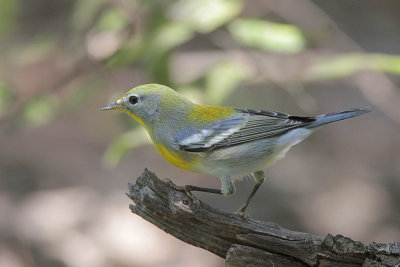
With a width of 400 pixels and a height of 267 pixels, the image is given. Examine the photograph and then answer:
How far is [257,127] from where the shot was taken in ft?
11.1

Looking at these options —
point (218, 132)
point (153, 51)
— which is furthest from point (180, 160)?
point (153, 51)

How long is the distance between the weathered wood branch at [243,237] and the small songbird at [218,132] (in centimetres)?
23

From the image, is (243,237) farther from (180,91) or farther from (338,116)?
(180,91)

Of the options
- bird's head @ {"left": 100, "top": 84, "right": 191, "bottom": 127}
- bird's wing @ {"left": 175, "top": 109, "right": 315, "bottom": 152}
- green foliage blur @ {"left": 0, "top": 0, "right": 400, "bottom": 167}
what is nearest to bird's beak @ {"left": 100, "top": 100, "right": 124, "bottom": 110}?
bird's head @ {"left": 100, "top": 84, "right": 191, "bottom": 127}

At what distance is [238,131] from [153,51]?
1.11 m

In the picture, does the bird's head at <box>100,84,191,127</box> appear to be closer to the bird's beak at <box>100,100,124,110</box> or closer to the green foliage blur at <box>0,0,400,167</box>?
the bird's beak at <box>100,100,124,110</box>

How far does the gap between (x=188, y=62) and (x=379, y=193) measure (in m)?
2.82

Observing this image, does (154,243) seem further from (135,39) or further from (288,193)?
(135,39)

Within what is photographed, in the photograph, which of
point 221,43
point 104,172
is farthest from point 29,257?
point 221,43

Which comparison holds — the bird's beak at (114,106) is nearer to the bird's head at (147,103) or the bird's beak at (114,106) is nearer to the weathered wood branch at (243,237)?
the bird's head at (147,103)

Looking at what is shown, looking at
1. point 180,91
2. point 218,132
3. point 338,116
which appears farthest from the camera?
point 180,91

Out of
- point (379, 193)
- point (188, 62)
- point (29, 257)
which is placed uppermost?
point (379, 193)

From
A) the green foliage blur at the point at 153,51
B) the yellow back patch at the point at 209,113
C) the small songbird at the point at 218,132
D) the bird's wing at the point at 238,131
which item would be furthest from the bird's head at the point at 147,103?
the green foliage blur at the point at 153,51

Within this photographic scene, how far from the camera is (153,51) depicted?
4.16 m
